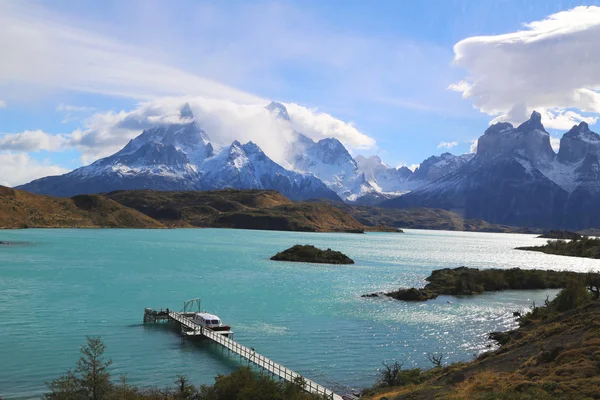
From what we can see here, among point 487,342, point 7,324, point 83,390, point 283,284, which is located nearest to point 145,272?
point 283,284

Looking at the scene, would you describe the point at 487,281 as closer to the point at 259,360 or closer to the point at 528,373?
the point at 259,360

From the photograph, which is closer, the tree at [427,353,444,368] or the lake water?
the lake water

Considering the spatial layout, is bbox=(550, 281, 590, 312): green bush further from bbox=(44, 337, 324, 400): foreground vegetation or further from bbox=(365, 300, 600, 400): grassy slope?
bbox=(44, 337, 324, 400): foreground vegetation

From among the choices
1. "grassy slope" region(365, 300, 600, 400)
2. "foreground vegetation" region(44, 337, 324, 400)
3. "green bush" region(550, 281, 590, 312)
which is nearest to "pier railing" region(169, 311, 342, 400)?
"foreground vegetation" region(44, 337, 324, 400)

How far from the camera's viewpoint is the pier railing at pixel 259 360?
134ft

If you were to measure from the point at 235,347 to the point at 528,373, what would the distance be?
2923 cm

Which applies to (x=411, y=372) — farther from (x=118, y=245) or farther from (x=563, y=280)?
(x=118, y=245)

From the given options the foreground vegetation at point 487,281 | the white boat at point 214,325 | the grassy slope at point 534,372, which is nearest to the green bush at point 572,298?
the grassy slope at point 534,372

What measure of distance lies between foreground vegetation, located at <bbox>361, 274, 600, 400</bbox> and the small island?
103 metres

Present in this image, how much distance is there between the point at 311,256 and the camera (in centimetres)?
16312

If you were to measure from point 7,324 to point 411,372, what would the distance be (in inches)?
1809

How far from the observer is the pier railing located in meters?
41.0

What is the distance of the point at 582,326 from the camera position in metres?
46.4

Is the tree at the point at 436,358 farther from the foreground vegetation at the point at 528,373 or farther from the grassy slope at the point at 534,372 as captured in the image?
the grassy slope at the point at 534,372
